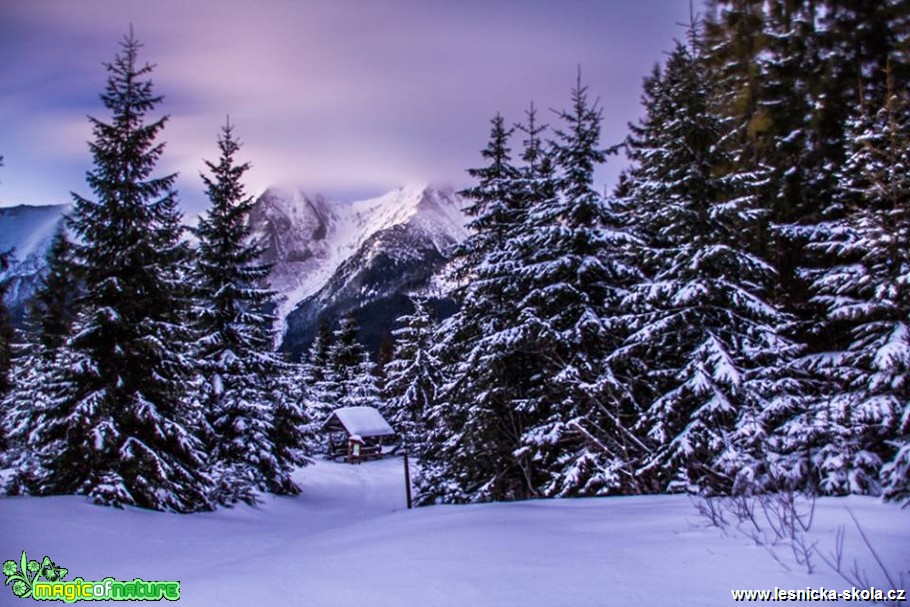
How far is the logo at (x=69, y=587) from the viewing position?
398 cm

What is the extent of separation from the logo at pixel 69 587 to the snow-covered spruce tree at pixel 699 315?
8.55 metres

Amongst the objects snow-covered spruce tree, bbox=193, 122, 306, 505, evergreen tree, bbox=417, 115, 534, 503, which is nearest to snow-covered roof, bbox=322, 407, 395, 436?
snow-covered spruce tree, bbox=193, 122, 306, 505

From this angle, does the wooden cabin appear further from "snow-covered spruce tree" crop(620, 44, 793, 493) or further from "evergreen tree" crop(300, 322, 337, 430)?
"snow-covered spruce tree" crop(620, 44, 793, 493)

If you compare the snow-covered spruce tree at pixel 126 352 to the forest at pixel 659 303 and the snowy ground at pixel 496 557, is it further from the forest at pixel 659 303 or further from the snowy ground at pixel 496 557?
the snowy ground at pixel 496 557

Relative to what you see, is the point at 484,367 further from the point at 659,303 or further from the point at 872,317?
the point at 872,317

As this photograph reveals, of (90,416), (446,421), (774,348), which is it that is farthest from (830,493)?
(90,416)

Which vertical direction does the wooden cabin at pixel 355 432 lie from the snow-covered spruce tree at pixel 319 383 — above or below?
below

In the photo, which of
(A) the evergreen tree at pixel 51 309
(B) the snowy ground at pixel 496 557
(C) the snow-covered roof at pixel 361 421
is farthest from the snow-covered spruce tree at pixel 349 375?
(B) the snowy ground at pixel 496 557

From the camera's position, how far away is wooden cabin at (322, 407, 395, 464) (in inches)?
1625

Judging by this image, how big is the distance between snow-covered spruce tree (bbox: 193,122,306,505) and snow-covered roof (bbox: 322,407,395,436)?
20.8 m

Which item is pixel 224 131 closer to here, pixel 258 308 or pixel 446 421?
pixel 258 308

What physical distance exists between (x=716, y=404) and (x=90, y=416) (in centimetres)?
1421

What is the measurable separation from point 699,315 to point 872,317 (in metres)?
2.99

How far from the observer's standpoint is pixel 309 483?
28.0m
